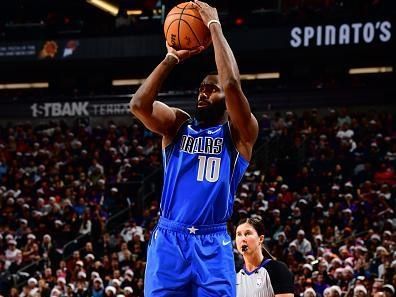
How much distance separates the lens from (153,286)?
437cm

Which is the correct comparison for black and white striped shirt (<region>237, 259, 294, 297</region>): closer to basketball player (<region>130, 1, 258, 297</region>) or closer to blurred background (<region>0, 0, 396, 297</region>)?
basketball player (<region>130, 1, 258, 297</region>)

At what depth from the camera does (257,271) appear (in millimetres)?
5824

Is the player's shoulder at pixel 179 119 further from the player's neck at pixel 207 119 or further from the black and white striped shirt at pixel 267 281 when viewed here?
the black and white striped shirt at pixel 267 281

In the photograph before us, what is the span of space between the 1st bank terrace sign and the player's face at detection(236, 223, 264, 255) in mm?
20236

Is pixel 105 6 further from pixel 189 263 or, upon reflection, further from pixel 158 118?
pixel 189 263

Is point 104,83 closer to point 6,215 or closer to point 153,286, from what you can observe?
point 6,215

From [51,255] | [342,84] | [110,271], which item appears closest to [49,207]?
[51,255]

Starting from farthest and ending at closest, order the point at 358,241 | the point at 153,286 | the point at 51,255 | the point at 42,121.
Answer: the point at 42,121 < the point at 51,255 < the point at 358,241 < the point at 153,286

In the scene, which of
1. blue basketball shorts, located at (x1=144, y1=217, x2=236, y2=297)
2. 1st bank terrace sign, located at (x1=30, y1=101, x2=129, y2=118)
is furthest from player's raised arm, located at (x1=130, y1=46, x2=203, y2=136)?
1st bank terrace sign, located at (x1=30, y1=101, x2=129, y2=118)

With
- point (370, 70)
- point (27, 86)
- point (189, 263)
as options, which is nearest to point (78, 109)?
point (27, 86)

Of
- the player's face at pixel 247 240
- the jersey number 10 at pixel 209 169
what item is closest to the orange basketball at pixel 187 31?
the jersey number 10 at pixel 209 169

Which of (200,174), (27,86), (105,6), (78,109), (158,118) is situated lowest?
(200,174)

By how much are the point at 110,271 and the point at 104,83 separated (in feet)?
49.0

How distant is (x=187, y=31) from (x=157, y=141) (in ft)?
56.3
